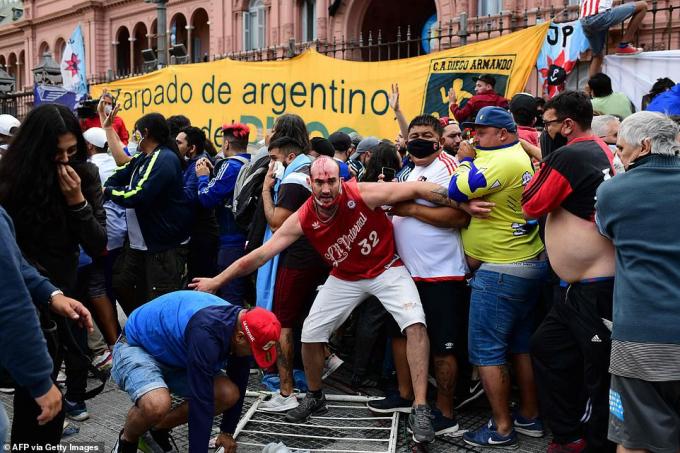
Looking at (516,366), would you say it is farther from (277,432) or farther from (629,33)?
(629,33)

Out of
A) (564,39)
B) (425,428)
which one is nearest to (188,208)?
(425,428)

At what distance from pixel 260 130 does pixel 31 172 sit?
5.96 metres

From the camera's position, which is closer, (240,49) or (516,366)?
(516,366)

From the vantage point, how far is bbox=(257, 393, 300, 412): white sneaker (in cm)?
466

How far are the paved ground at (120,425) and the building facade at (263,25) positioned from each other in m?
4.90

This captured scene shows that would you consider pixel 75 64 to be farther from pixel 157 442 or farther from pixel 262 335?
pixel 262 335

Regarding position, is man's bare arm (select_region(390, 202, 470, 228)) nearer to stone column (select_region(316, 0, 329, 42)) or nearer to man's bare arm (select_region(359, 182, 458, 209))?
man's bare arm (select_region(359, 182, 458, 209))

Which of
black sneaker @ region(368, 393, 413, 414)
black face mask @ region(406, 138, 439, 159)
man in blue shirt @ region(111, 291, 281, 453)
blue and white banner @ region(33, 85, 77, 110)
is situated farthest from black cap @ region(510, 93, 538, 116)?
blue and white banner @ region(33, 85, 77, 110)

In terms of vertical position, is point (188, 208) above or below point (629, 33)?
below

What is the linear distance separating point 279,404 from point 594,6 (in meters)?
5.70

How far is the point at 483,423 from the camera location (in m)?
4.52

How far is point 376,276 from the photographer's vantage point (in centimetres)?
438

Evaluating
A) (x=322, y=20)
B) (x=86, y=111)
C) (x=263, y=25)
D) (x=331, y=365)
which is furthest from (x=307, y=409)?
(x=263, y=25)

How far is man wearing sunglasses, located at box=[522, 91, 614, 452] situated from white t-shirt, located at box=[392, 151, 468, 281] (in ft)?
2.22
